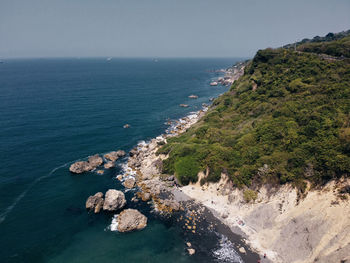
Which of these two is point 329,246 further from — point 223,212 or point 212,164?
point 212,164

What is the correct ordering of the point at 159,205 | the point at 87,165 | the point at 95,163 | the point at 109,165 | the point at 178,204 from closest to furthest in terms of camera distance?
the point at 178,204 → the point at 159,205 → the point at 87,165 → the point at 109,165 → the point at 95,163

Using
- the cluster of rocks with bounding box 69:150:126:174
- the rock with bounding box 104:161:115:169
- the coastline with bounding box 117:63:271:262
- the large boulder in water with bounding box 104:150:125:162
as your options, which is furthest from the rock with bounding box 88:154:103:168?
the coastline with bounding box 117:63:271:262

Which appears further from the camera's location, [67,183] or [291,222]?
[67,183]

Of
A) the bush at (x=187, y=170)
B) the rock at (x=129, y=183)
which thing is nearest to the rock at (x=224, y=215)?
the bush at (x=187, y=170)

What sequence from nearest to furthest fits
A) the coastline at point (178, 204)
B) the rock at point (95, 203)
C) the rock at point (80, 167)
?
the coastline at point (178, 204)
the rock at point (95, 203)
the rock at point (80, 167)

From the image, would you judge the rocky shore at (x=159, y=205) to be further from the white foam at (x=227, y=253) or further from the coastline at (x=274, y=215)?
the coastline at (x=274, y=215)

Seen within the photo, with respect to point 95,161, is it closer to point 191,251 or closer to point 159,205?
point 159,205

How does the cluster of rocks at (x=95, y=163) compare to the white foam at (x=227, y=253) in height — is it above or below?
above

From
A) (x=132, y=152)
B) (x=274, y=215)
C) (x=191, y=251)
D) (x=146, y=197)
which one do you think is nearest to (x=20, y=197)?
(x=146, y=197)
